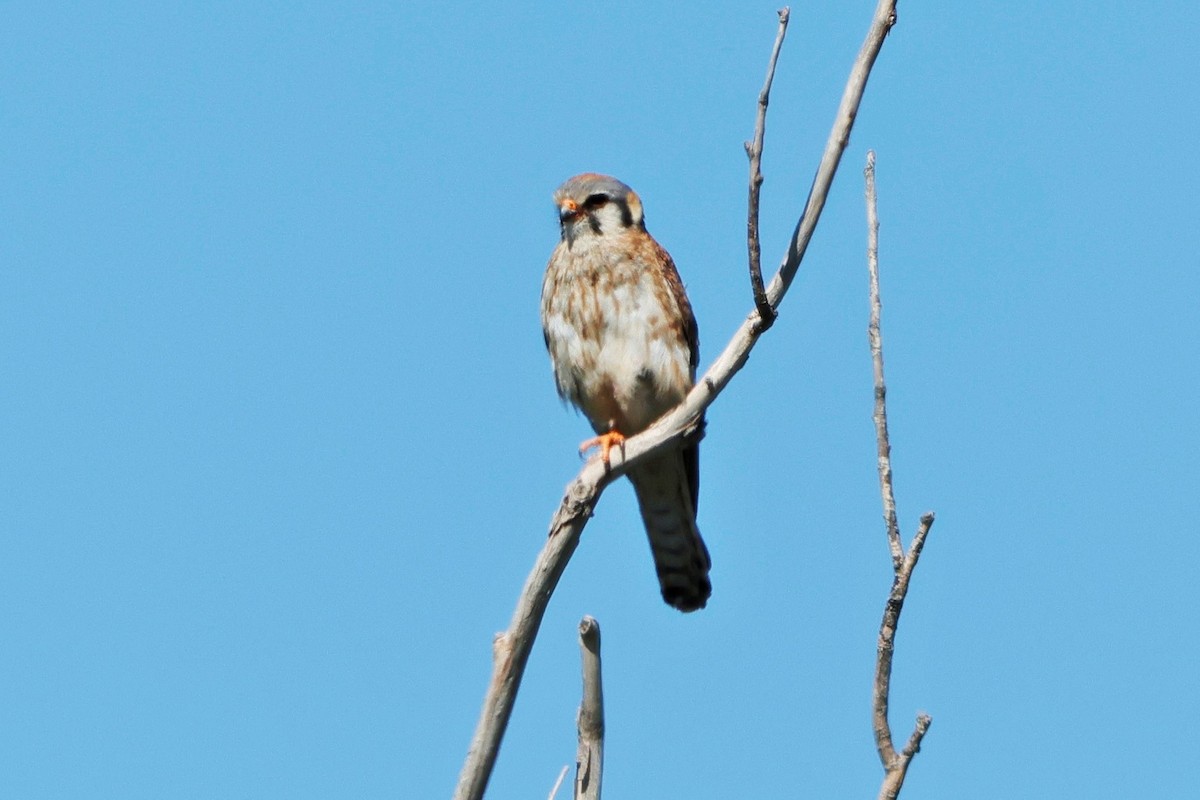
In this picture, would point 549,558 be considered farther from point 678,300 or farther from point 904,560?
point 678,300

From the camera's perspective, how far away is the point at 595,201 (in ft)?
18.9

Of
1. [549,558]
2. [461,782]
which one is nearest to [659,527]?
[549,558]

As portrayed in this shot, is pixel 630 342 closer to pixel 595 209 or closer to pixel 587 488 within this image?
pixel 595 209

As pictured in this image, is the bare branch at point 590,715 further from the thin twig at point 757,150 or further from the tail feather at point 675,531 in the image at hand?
the tail feather at point 675,531

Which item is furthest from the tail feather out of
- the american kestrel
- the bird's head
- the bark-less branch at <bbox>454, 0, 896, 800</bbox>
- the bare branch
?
the bare branch

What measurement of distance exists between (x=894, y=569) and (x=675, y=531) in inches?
124

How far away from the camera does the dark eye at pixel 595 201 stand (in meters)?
5.76

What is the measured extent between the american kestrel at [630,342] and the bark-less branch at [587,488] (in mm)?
1791

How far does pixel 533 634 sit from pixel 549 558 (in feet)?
0.62

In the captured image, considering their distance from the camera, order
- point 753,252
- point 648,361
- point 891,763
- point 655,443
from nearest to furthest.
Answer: point 891,763 → point 753,252 → point 655,443 → point 648,361

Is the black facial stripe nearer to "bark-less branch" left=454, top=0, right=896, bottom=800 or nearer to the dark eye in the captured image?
the dark eye

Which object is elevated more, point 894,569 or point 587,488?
point 587,488

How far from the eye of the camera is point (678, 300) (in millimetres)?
5578

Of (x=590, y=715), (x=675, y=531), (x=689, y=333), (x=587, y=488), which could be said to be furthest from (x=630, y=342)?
(x=590, y=715)
